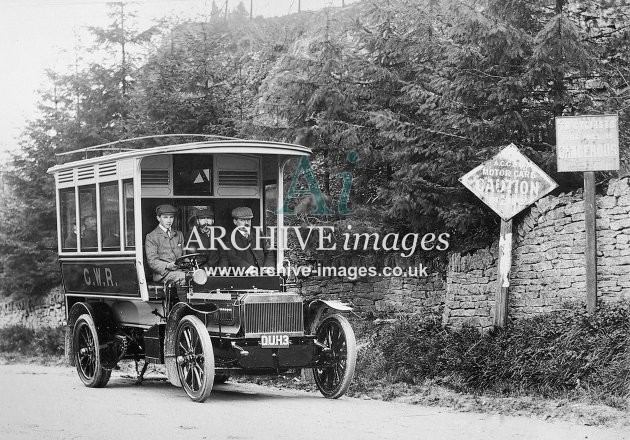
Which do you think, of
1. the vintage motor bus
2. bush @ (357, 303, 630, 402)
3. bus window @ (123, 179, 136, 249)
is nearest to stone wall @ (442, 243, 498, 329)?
bush @ (357, 303, 630, 402)

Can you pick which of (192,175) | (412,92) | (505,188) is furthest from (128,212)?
(412,92)

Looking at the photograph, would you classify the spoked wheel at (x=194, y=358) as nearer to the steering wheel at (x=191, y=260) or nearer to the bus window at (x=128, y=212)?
the steering wheel at (x=191, y=260)

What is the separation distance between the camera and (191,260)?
12383mm

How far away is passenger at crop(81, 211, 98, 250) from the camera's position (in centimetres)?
1338

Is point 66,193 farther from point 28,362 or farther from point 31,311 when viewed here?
point 31,311

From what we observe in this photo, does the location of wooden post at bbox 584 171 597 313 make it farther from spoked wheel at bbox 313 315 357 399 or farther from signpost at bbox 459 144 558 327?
spoked wheel at bbox 313 315 357 399

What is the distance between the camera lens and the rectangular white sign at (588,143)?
12.9m

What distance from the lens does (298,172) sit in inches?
734

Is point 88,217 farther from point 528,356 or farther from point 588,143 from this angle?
point 588,143

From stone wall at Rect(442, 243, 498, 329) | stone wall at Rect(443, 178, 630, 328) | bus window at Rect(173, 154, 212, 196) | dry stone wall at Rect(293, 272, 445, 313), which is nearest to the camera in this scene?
stone wall at Rect(443, 178, 630, 328)

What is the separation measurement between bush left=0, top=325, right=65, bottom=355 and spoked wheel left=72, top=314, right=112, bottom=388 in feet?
37.9

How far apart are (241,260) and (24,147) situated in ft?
52.5

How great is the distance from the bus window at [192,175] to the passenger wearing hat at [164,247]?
23.9 inches

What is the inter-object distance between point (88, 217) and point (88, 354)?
1.87 metres
